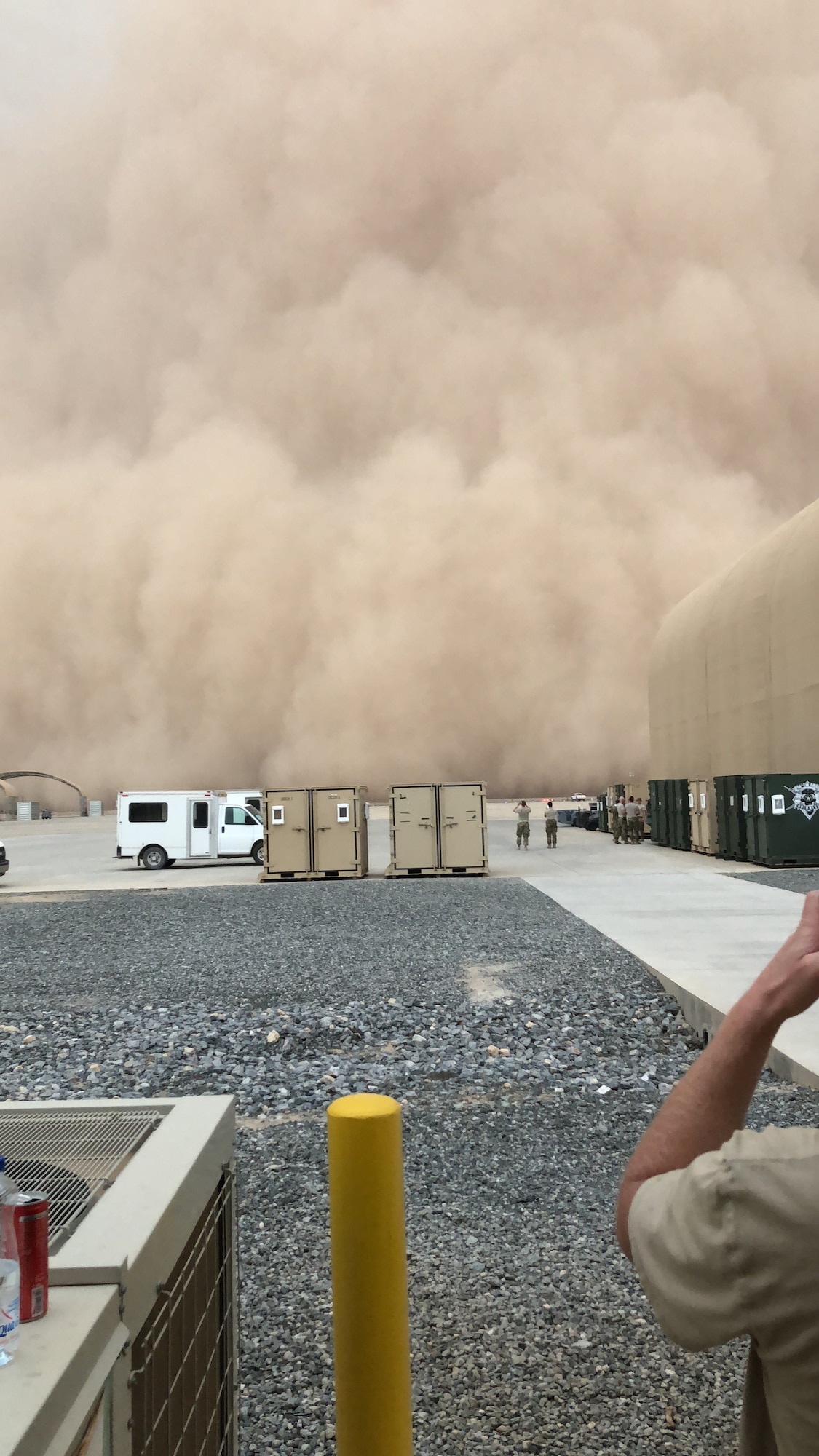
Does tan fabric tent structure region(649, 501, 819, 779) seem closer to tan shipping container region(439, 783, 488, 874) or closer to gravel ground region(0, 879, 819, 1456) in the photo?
tan shipping container region(439, 783, 488, 874)

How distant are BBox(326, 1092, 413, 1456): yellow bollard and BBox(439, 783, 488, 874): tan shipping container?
17017mm

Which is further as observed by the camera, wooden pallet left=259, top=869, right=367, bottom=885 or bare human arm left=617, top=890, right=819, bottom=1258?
wooden pallet left=259, top=869, right=367, bottom=885

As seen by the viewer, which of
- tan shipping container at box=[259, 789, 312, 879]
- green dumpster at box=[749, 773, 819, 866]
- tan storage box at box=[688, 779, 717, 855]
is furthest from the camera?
tan storage box at box=[688, 779, 717, 855]

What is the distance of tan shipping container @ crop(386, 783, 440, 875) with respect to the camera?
761 inches

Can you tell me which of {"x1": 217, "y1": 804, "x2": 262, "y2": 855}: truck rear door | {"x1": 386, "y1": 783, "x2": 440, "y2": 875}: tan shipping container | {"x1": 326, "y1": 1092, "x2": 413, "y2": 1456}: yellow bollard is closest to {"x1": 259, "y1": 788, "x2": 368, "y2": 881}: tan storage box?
{"x1": 386, "y1": 783, "x2": 440, "y2": 875}: tan shipping container

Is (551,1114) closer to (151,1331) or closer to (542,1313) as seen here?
(542,1313)

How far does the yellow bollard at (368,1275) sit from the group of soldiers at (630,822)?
2781 cm

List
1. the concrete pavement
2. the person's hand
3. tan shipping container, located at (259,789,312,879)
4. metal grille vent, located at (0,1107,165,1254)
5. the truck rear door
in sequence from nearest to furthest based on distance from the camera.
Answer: the person's hand, metal grille vent, located at (0,1107,165,1254), the concrete pavement, tan shipping container, located at (259,789,312,879), the truck rear door

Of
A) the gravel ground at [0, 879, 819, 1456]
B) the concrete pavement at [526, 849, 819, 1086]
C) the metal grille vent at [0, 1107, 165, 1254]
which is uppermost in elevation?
the metal grille vent at [0, 1107, 165, 1254]

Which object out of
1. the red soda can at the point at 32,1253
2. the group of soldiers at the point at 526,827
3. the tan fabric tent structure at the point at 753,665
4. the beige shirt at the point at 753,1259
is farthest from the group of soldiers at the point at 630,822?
the red soda can at the point at 32,1253

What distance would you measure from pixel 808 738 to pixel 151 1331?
20.5m

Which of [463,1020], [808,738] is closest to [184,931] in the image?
[463,1020]

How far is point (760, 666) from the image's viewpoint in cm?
2286

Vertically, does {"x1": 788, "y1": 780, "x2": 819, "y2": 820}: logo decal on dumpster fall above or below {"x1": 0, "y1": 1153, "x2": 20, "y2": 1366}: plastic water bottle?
above
